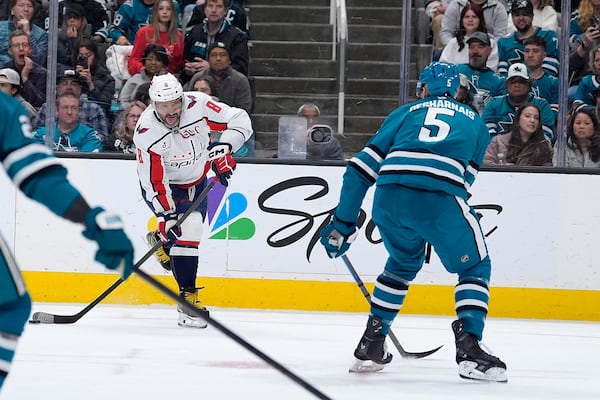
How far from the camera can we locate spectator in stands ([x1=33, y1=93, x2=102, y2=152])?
6.40 m

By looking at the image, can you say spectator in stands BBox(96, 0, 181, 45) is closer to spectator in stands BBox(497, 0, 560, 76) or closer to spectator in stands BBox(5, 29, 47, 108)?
spectator in stands BBox(5, 29, 47, 108)

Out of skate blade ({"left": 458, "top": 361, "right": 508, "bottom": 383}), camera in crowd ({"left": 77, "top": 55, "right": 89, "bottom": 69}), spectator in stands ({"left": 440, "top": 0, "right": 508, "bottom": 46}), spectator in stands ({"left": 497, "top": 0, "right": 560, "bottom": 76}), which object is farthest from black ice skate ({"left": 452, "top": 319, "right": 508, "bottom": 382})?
camera in crowd ({"left": 77, "top": 55, "right": 89, "bottom": 69})

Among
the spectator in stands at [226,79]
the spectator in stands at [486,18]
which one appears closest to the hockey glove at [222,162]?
the spectator in stands at [226,79]

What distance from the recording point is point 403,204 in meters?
3.90

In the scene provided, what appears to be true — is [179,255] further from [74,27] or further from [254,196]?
[74,27]

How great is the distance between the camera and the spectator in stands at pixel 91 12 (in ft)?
21.4

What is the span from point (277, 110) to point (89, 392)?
122 inches

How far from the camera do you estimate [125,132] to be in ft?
21.1

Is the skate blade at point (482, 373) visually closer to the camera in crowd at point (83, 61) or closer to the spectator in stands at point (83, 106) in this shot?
the spectator in stands at point (83, 106)

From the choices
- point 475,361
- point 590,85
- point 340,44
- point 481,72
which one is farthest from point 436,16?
point 475,361

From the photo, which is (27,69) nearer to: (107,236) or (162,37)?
(162,37)

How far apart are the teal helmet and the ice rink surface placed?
105 cm

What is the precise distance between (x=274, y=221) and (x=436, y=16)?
156 centimetres

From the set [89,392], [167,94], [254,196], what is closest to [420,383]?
[89,392]
